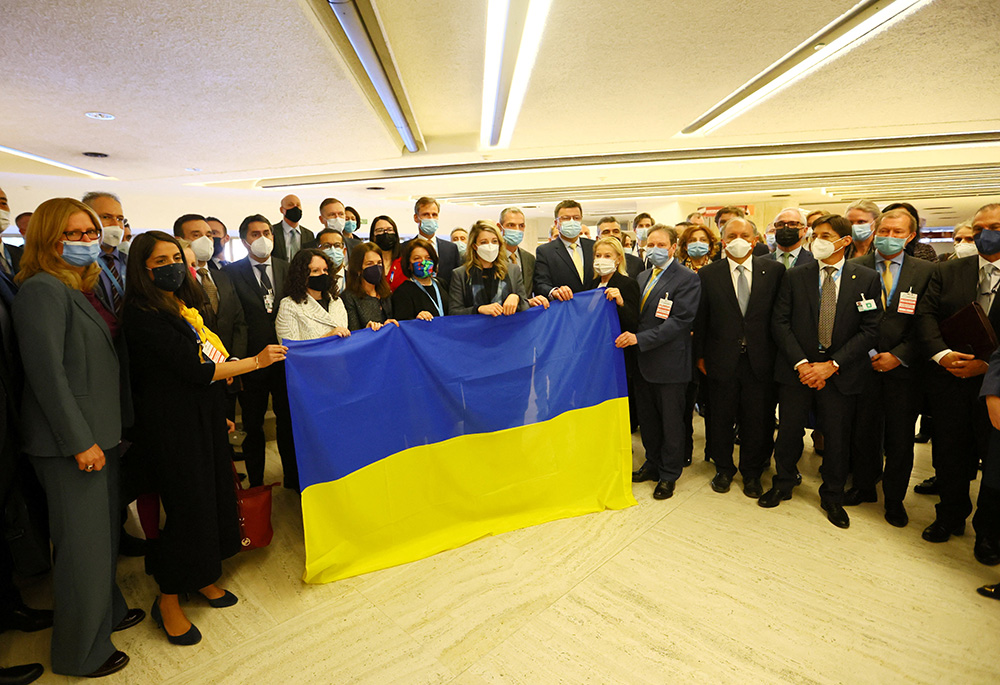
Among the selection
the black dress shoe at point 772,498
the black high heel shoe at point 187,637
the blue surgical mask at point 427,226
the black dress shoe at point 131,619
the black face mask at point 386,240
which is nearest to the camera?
the black high heel shoe at point 187,637

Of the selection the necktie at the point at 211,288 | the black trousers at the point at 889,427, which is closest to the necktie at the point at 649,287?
the black trousers at the point at 889,427

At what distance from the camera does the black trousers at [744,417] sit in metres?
2.99

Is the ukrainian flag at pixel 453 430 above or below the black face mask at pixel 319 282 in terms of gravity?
below

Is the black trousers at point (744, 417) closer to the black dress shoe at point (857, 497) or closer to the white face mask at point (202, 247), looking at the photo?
the black dress shoe at point (857, 497)

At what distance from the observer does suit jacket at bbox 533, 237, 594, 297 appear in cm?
333

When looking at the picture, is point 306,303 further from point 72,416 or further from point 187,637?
point 187,637

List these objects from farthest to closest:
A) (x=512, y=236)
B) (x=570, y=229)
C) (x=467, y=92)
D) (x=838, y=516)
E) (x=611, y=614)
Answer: (x=467, y=92) → (x=512, y=236) → (x=570, y=229) → (x=838, y=516) → (x=611, y=614)

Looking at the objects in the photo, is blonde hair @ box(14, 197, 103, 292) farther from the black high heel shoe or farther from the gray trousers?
the black high heel shoe

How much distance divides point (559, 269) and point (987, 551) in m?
2.77

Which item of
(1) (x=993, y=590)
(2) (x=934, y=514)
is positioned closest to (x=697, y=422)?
(2) (x=934, y=514)

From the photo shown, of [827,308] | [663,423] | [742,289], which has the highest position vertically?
[742,289]

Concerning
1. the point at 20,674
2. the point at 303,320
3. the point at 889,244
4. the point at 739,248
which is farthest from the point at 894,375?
the point at 20,674

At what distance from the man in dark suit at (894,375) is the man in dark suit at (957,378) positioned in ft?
0.27

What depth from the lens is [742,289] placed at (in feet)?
9.62
